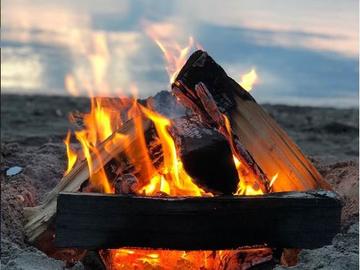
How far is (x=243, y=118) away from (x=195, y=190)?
0.44 m

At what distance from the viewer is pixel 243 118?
3320 mm

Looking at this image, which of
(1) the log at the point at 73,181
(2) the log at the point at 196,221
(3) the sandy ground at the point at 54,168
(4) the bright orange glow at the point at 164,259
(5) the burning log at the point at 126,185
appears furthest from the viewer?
(3) the sandy ground at the point at 54,168

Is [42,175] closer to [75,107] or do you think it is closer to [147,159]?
[147,159]

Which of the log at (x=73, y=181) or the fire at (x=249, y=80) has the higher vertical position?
the fire at (x=249, y=80)

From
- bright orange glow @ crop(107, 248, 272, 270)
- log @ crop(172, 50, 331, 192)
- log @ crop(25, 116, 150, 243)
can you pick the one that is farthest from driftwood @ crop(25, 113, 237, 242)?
bright orange glow @ crop(107, 248, 272, 270)

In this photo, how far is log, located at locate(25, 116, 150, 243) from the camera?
11.1 ft

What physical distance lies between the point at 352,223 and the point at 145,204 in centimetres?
171

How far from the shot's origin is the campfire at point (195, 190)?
9.57 feet

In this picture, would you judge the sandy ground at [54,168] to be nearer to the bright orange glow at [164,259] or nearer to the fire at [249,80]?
the bright orange glow at [164,259]

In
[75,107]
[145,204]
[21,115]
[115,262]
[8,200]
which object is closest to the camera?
[145,204]

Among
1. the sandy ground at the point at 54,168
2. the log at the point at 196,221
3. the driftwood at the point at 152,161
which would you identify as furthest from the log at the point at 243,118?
the sandy ground at the point at 54,168

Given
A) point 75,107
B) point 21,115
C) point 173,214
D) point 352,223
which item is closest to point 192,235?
point 173,214

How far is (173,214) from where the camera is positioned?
9.55 feet

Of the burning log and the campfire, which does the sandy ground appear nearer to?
the campfire
